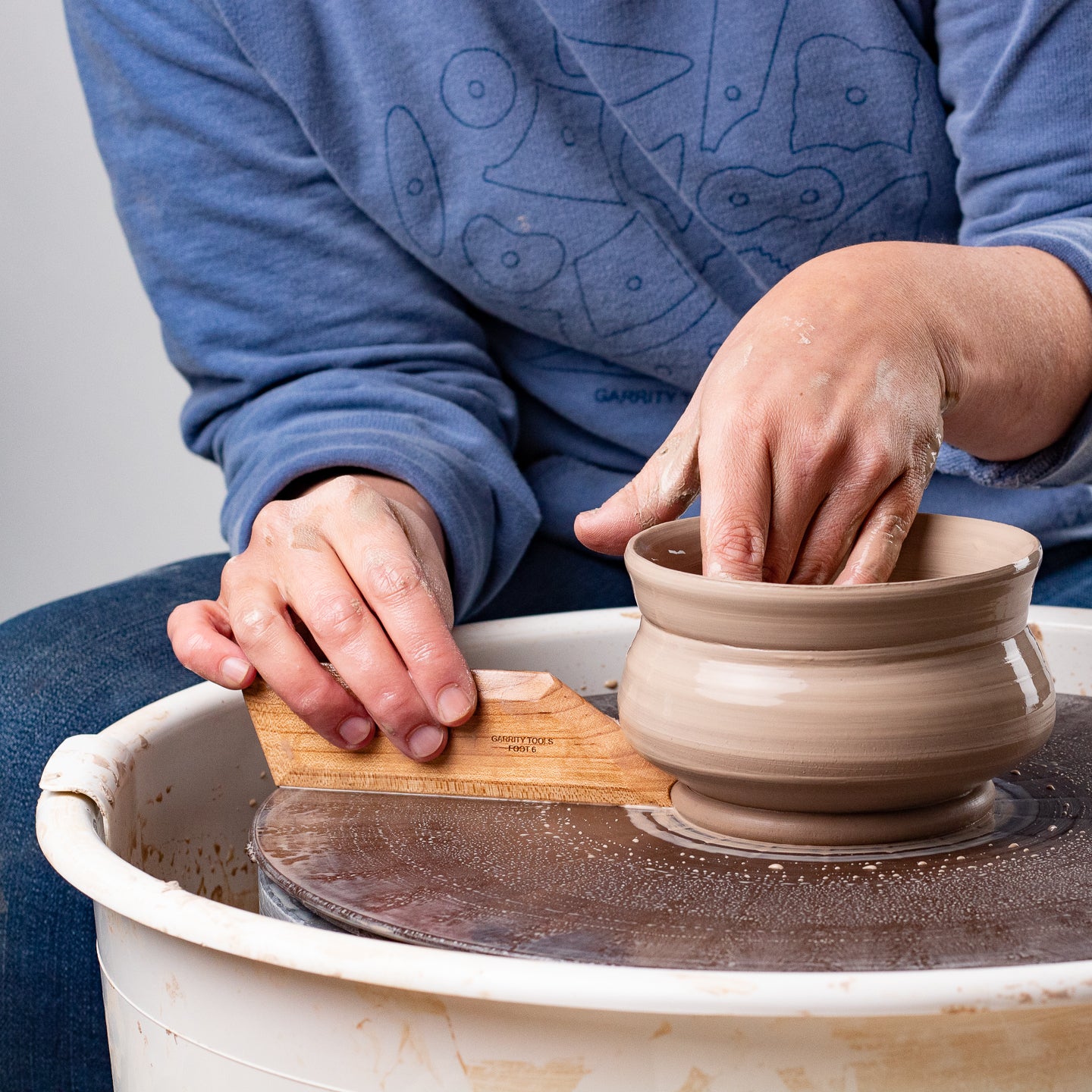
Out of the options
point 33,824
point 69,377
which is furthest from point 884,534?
point 69,377

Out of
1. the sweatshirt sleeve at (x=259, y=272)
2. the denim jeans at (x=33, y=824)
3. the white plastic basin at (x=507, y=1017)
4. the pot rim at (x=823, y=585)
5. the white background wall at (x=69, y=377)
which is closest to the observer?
the white plastic basin at (x=507, y=1017)

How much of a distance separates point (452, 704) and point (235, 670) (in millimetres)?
153

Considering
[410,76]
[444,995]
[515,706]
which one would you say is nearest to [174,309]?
[410,76]

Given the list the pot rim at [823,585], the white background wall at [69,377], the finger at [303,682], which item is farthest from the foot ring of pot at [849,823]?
the white background wall at [69,377]

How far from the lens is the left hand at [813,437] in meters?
0.63

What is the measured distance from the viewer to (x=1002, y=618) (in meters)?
0.61

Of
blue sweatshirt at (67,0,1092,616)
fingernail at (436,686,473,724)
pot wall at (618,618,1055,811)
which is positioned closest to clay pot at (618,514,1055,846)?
pot wall at (618,618,1055,811)

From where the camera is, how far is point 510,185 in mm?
1090

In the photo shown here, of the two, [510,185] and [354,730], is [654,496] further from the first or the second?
[510,185]

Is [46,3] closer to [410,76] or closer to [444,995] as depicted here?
[410,76]

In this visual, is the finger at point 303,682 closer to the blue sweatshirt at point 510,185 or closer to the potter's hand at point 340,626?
the potter's hand at point 340,626

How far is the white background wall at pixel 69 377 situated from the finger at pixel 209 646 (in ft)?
5.30

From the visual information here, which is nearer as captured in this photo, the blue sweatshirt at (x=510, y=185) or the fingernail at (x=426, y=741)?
the fingernail at (x=426, y=741)

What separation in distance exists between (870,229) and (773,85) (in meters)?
0.16
